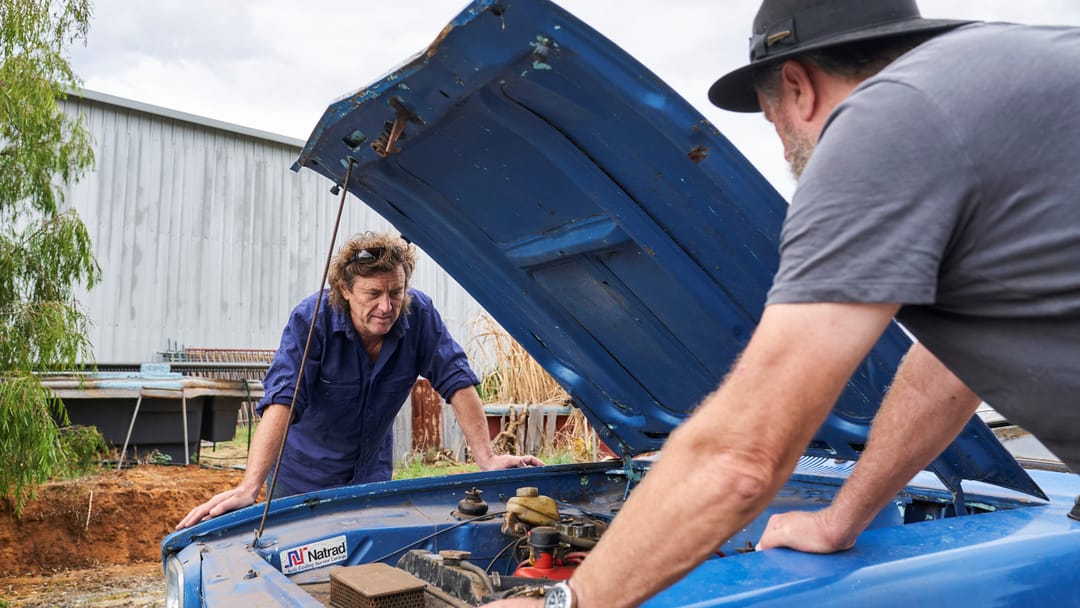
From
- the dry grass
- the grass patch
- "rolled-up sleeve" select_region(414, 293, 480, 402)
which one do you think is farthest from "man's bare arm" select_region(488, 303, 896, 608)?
the dry grass

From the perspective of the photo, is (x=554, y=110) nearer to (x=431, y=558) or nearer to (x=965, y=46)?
(x=965, y=46)

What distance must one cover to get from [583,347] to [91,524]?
6.19 m

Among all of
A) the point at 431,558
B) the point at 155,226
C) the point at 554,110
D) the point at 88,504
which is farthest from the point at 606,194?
the point at 155,226

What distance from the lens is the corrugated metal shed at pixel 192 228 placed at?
498 inches

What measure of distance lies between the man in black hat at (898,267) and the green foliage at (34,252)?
552 cm

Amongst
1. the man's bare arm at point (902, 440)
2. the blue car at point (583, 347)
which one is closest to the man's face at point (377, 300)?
the blue car at point (583, 347)

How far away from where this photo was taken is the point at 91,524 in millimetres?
6926

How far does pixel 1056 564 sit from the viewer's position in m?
1.41

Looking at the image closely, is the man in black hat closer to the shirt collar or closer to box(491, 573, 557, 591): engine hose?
box(491, 573, 557, 591): engine hose

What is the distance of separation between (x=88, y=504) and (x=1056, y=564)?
7357 millimetres

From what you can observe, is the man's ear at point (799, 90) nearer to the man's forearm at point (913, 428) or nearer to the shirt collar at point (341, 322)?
the man's forearm at point (913, 428)

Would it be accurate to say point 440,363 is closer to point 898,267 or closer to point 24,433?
point 898,267

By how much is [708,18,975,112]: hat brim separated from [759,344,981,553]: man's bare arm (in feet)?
1.96

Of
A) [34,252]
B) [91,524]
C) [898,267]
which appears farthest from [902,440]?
[91,524]
